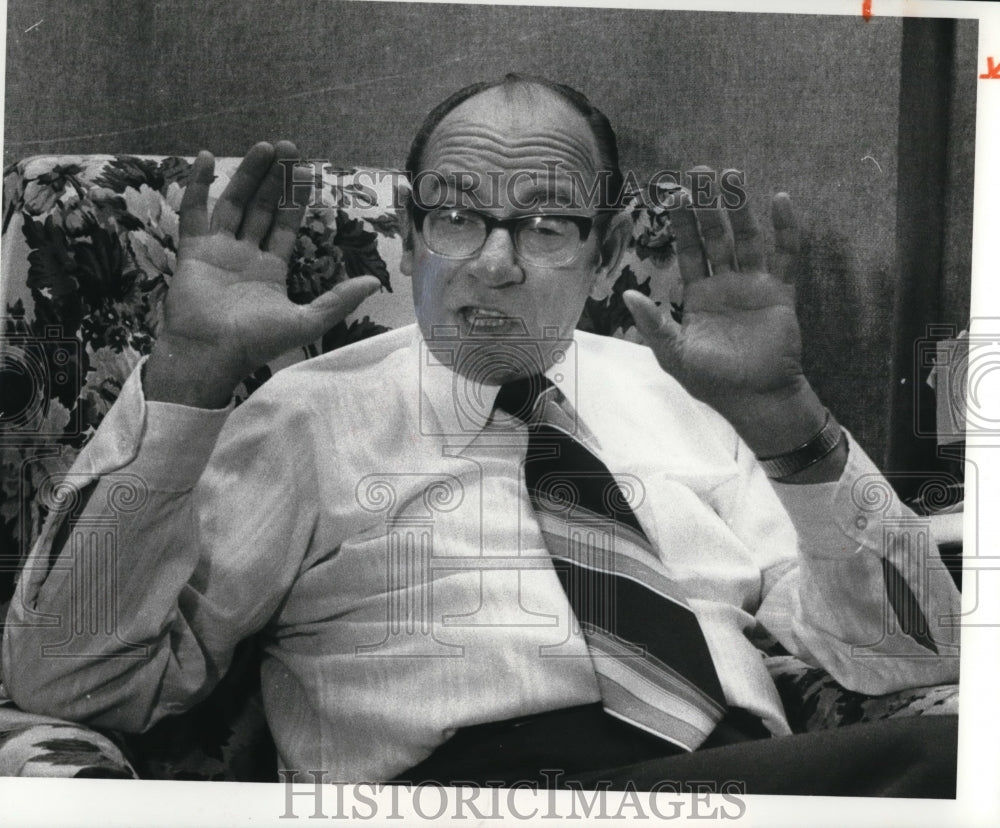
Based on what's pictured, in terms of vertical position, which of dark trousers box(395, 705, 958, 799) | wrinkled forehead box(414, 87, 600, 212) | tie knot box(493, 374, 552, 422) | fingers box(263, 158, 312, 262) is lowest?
dark trousers box(395, 705, 958, 799)

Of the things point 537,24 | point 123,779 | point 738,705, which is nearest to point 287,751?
point 123,779

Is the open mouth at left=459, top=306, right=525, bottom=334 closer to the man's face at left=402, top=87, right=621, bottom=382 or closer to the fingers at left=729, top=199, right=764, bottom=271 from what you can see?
the man's face at left=402, top=87, right=621, bottom=382

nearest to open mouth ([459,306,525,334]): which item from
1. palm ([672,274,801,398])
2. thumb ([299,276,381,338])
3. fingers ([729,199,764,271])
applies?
thumb ([299,276,381,338])

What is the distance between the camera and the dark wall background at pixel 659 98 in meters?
2.84

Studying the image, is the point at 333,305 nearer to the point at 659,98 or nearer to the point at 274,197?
the point at 274,197

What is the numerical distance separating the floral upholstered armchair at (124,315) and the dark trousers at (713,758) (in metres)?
0.07

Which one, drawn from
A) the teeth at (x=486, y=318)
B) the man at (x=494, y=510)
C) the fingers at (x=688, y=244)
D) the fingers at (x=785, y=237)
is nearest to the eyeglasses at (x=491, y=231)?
the man at (x=494, y=510)

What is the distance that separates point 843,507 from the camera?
2846mm

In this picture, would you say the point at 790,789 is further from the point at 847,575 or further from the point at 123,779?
the point at 123,779

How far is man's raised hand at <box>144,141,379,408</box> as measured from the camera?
2773mm

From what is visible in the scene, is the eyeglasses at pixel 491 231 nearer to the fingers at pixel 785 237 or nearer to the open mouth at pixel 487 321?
the open mouth at pixel 487 321

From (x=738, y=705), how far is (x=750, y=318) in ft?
3.16

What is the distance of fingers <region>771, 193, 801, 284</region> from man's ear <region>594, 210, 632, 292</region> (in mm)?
374

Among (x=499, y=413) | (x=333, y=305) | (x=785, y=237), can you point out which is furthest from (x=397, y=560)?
(x=785, y=237)
